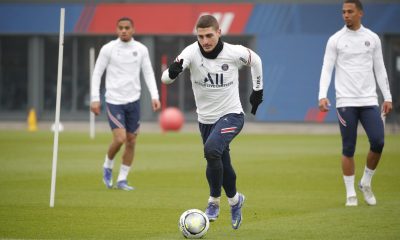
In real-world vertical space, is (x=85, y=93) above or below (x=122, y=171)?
below

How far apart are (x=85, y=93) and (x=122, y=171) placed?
93.1 feet

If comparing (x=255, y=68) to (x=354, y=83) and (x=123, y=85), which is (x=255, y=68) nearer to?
(x=354, y=83)

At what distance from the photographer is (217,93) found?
34.1ft

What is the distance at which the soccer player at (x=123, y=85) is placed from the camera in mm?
14758

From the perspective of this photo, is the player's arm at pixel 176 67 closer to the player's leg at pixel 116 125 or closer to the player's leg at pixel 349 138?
the player's leg at pixel 349 138

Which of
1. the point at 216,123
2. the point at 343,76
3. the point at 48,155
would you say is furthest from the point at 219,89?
the point at 48,155

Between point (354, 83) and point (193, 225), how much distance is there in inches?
149

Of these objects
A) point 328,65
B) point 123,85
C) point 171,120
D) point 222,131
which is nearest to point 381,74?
point 328,65

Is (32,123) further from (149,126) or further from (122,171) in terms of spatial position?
(122,171)

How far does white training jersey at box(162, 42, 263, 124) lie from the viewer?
10.3 metres

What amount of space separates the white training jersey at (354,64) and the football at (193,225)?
335 centimetres

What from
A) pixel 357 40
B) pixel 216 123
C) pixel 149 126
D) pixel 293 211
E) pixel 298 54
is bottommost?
pixel 149 126

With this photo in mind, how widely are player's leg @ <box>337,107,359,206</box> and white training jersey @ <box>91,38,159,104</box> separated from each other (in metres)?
3.55

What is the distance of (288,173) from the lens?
17.7 meters
